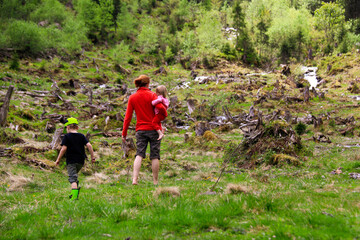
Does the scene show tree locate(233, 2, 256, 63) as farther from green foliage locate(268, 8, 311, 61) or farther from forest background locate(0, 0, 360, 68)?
green foliage locate(268, 8, 311, 61)

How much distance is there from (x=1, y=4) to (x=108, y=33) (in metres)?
43.4

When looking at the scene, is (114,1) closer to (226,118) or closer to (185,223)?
(226,118)

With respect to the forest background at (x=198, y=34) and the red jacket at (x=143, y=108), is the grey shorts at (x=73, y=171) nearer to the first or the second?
the red jacket at (x=143, y=108)

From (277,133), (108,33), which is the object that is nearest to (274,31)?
(108,33)

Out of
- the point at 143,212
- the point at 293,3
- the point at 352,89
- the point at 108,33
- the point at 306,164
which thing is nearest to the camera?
the point at 143,212

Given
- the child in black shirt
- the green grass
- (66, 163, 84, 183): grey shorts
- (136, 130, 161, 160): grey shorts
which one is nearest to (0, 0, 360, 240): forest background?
the green grass

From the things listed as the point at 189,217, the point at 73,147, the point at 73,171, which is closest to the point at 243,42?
the point at 73,147

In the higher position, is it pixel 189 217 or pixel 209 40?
pixel 209 40

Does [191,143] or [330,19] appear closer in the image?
[191,143]

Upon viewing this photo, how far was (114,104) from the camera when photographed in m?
31.8

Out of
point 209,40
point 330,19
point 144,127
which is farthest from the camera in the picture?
point 209,40

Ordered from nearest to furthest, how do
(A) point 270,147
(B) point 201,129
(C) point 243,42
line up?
(A) point 270,147 < (B) point 201,129 < (C) point 243,42

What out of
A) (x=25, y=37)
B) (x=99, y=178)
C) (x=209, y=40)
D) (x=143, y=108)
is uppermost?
(x=209, y=40)

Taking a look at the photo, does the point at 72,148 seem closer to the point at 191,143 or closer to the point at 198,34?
the point at 191,143
